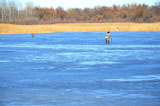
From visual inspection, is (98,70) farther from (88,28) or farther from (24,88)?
(88,28)

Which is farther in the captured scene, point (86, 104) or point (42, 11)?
point (42, 11)

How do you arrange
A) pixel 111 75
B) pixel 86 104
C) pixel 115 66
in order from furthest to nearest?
pixel 115 66 < pixel 111 75 < pixel 86 104

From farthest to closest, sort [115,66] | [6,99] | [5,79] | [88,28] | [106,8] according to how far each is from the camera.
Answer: [106,8], [88,28], [115,66], [5,79], [6,99]

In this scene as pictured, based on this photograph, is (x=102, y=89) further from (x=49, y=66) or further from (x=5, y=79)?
(x=49, y=66)

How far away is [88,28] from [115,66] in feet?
148

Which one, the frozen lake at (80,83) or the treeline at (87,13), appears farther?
the treeline at (87,13)

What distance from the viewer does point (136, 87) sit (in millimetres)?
10805

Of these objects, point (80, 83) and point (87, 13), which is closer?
point (80, 83)

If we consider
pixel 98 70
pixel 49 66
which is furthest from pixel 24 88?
pixel 49 66

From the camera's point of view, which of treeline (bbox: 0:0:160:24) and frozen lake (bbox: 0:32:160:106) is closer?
frozen lake (bbox: 0:32:160:106)

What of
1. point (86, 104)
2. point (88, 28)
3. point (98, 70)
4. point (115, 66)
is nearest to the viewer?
point (86, 104)

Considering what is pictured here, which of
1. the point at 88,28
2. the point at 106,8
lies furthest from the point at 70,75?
the point at 106,8

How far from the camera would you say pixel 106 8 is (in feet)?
429

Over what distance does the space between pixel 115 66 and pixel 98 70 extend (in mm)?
1556
